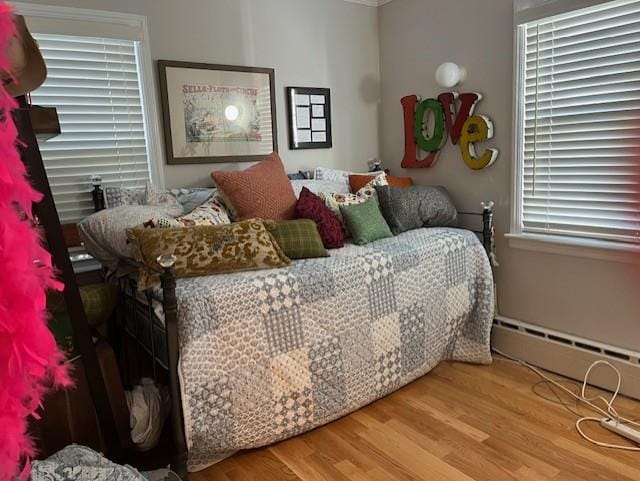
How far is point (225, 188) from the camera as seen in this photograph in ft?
7.79

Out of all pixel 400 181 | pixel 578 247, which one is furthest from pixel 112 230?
pixel 578 247

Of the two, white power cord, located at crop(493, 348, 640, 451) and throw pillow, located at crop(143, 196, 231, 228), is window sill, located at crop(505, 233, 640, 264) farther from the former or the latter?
throw pillow, located at crop(143, 196, 231, 228)

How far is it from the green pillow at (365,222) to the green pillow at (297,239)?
1.03 ft

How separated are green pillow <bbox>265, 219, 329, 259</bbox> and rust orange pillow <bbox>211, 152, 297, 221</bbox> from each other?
0.58 ft

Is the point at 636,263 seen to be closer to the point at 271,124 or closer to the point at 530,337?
the point at 530,337

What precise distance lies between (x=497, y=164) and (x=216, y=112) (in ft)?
5.27

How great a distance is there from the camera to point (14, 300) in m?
0.83

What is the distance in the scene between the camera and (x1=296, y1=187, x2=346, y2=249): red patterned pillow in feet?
7.96

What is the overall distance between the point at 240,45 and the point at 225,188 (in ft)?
3.25

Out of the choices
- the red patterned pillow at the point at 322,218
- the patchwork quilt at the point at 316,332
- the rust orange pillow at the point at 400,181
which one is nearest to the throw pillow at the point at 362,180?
the rust orange pillow at the point at 400,181

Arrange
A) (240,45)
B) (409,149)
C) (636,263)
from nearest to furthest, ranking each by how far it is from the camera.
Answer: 1. (636,263)
2. (240,45)
3. (409,149)

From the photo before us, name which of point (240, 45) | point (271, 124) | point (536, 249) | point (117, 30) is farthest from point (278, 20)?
point (536, 249)

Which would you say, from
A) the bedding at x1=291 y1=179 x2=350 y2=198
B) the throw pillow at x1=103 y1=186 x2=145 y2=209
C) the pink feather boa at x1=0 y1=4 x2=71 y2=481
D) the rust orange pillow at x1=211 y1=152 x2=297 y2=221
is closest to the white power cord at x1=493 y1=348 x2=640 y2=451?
the bedding at x1=291 y1=179 x2=350 y2=198

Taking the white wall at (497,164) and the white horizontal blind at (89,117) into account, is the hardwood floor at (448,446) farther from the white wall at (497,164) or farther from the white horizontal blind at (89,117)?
the white horizontal blind at (89,117)
